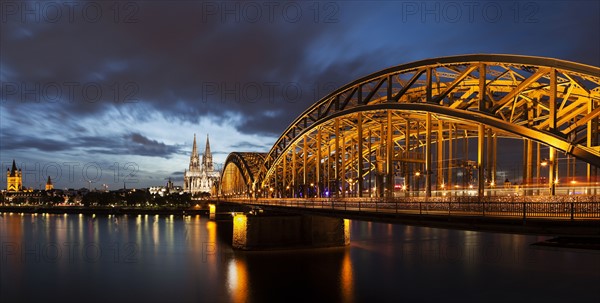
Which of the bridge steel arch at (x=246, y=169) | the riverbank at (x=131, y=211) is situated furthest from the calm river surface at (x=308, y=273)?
the riverbank at (x=131, y=211)

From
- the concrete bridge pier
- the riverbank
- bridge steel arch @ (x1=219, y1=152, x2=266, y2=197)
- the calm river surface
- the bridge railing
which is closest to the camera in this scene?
the bridge railing

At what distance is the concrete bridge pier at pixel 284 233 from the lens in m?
60.0

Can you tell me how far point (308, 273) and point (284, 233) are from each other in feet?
43.9

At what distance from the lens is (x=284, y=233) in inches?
2372

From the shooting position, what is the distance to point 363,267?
49344 mm

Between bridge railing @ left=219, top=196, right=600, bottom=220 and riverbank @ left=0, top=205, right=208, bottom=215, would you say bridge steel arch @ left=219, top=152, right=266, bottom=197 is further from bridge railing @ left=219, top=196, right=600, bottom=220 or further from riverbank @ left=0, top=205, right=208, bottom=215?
bridge railing @ left=219, top=196, right=600, bottom=220

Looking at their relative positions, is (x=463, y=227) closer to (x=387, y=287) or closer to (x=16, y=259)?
(x=387, y=287)

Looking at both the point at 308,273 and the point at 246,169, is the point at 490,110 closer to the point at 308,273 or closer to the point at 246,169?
the point at 308,273

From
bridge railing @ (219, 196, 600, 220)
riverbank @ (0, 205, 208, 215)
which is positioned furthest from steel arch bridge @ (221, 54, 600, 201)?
riverbank @ (0, 205, 208, 215)

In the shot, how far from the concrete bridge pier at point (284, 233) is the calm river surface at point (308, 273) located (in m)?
1.65

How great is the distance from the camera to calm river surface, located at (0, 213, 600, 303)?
127 feet

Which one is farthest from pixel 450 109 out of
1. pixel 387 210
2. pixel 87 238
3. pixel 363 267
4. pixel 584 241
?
pixel 87 238

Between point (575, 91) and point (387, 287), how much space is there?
19.7m

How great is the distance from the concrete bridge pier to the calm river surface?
165 centimetres
